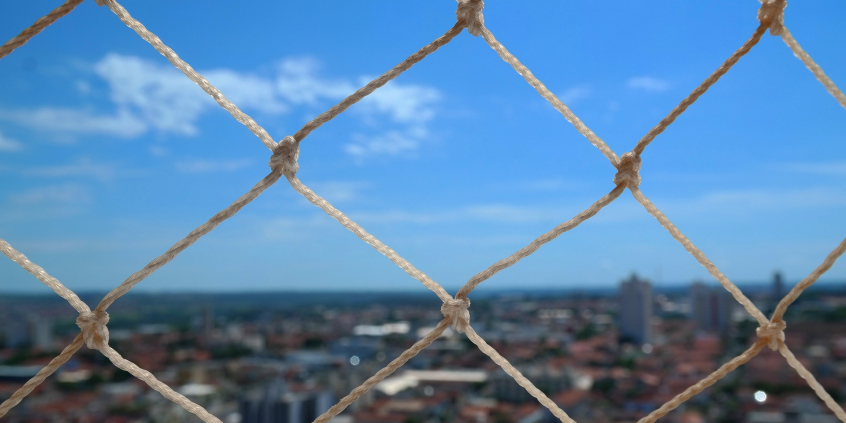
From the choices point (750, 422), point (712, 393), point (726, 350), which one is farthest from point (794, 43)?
point (712, 393)

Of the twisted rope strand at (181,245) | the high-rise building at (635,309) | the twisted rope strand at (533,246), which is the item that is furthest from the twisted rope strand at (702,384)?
the high-rise building at (635,309)

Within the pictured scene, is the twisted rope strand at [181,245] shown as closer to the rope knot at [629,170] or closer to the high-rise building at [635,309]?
the rope knot at [629,170]

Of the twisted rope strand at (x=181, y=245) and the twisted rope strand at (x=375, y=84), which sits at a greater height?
the twisted rope strand at (x=375, y=84)

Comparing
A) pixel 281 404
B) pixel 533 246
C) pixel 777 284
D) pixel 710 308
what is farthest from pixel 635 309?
pixel 533 246

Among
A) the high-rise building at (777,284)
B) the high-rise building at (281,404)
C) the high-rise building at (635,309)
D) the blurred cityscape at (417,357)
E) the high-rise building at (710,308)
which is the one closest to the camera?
the high-rise building at (281,404)

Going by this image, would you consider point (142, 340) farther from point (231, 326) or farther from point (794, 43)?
point (794, 43)

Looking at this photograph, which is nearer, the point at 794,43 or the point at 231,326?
the point at 794,43

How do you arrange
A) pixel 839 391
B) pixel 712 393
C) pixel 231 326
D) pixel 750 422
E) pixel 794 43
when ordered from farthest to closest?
1. pixel 712 393
2. pixel 231 326
3. pixel 750 422
4. pixel 839 391
5. pixel 794 43
